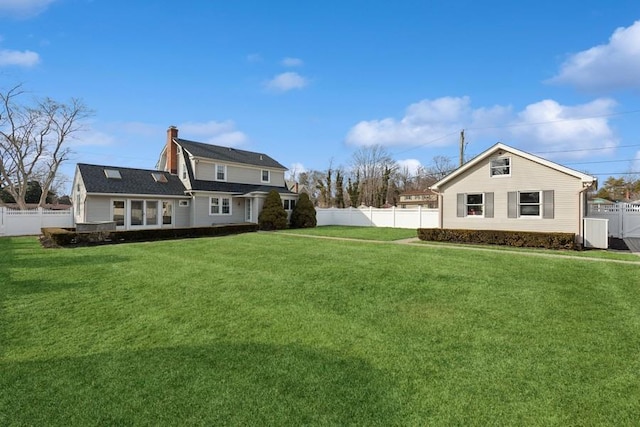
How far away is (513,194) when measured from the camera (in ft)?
51.9

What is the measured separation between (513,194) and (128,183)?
2209 cm

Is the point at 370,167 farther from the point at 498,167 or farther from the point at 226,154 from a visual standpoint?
the point at 498,167

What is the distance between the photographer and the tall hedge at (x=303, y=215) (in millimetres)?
25250

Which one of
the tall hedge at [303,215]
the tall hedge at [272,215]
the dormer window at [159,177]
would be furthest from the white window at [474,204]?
the dormer window at [159,177]

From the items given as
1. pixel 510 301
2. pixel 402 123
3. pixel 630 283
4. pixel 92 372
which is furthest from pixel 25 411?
pixel 402 123

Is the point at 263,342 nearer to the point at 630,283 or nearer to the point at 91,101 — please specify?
the point at 630,283

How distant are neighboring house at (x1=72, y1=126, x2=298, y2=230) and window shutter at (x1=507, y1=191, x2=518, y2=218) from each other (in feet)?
50.9

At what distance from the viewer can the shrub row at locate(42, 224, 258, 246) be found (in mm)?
13945

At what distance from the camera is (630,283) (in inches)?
288

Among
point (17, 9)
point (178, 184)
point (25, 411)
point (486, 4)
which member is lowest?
point (25, 411)

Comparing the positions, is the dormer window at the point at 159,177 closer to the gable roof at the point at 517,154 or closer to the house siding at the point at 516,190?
the gable roof at the point at 517,154

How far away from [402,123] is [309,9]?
23.8 meters

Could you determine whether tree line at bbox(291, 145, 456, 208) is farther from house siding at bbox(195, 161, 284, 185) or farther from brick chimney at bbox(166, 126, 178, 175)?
brick chimney at bbox(166, 126, 178, 175)

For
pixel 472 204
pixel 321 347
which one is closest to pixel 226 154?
pixel 472 204
